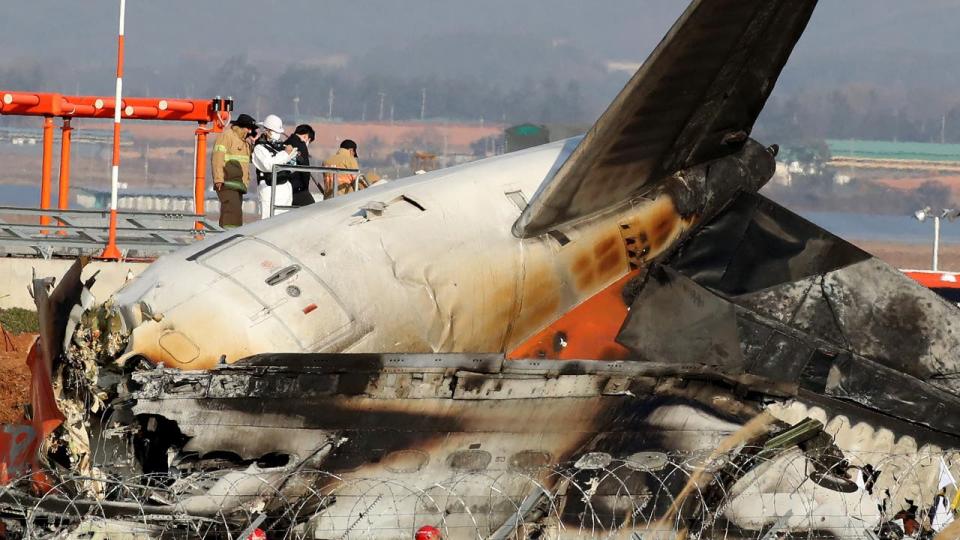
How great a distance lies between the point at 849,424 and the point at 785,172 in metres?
58.5

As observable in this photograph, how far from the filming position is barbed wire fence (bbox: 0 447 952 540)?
929 cm

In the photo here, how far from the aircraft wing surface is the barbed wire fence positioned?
2.85 metres

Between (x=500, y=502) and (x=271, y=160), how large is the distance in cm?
962

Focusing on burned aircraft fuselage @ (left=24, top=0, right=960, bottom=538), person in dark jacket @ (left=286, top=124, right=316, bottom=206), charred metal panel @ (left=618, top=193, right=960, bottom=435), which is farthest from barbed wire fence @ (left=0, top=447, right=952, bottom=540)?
person in dark jacket @ (left=286, top=124, right=316, bottom=206)

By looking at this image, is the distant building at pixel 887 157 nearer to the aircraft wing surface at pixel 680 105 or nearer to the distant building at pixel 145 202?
the distant building at pixel 145 202

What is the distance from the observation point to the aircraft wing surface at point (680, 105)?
11.8 metres

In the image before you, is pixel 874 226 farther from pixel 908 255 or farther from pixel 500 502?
pixel 500 502

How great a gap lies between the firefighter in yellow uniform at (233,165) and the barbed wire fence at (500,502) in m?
10.6

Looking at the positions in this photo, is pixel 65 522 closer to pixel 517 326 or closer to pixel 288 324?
pixel 288 324

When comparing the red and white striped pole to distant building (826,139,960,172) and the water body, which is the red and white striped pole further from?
distant building (826,139,960,172)

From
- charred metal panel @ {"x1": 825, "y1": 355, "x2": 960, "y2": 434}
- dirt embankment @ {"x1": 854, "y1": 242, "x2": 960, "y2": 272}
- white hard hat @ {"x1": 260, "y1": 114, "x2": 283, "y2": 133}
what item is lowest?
dirt embankment @ {"x1": 854, "y1": 242, "x2": 960, "y2": 272}

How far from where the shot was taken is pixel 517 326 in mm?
12180

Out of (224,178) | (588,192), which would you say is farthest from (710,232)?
(224,178)

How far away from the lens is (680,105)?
12.4 metres
